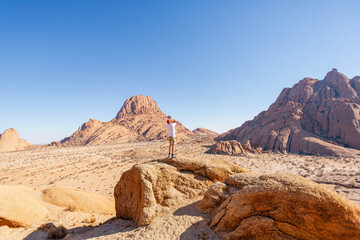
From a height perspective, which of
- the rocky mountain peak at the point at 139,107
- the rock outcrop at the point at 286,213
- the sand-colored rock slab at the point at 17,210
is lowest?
the sand-colored rock slab at the point at 17,210

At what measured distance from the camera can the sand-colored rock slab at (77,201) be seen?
11.3 m

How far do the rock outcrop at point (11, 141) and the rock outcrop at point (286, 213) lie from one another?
3865 inches

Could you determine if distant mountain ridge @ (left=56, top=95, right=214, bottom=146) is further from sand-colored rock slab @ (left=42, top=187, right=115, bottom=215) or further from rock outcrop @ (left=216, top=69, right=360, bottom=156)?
sand-colored rock slab @ (left=42, top=187, right=115, bottom=215)

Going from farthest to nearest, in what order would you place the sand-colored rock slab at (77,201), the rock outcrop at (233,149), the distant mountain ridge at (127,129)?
the distant mountain ridge at (127,129) < the rock outcrop at (233,149) < the sand-colored rock slab at (77,201)

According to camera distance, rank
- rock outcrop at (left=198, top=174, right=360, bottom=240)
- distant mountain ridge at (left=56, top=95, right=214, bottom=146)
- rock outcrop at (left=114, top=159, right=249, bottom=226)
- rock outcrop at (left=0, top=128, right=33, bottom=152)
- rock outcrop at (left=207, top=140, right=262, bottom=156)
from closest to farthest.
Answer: rock outcrop at (left=198, top=174, right=360, bottom=240)
rock outcrop at (left=114, top=159, right=249, bottom=226)
rock outcrop at (left=207, top=140, right=262, bottom=156)
rock outcrop at (left=0, top=128, right=33, bottom=152)
distant mountain ridge at (left=56, top=95, right=214, bottom=146)

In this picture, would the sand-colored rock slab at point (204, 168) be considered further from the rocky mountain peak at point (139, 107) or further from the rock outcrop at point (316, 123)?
the rocky mountain peak at point (139, 107)

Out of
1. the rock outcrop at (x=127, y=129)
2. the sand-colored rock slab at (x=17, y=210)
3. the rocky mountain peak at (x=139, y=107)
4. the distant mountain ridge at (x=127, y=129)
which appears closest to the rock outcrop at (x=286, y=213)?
the sand-colored rock slab at (x=17, y=210)

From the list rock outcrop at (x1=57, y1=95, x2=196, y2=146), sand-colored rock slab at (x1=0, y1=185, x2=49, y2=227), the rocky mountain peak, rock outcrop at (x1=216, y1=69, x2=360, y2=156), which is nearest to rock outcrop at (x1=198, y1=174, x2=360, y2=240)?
sand-colored rock slab at (x1=0, y1=185, x2=49, y2=227)

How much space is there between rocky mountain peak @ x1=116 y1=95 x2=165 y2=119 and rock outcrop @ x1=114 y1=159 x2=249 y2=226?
12389 centimetres

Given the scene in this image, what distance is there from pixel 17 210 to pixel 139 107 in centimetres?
12693

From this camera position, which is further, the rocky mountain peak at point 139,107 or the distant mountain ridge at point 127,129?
the rocky mountain peak at point 139,107

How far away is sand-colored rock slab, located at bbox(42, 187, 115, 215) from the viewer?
11266 mm

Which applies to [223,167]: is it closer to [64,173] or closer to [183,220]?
[183,220]

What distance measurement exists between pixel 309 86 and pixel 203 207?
68.3m
